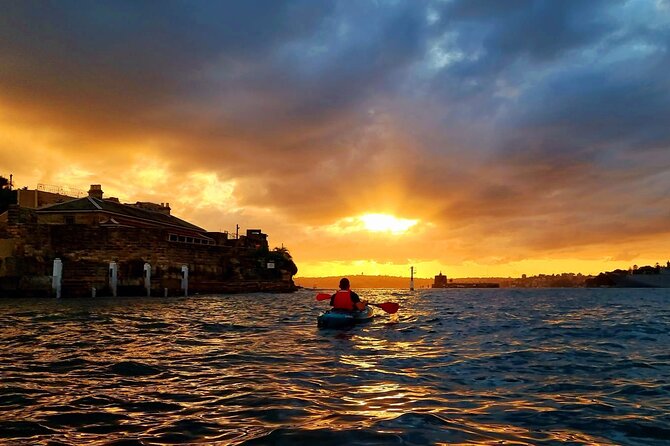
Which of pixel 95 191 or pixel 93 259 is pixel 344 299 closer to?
pixel 93 259

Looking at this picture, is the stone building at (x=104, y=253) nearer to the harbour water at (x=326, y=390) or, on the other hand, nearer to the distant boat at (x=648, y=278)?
the harbour water at (x=326, y=390)

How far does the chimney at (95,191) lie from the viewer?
6481 centimetres

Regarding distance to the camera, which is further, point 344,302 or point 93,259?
point 93,259

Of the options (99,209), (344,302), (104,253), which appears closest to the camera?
(344,302)

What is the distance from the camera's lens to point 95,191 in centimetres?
6500

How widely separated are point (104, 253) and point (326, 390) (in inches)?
1876

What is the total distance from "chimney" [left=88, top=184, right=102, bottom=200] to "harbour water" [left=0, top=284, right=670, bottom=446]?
5360 cm

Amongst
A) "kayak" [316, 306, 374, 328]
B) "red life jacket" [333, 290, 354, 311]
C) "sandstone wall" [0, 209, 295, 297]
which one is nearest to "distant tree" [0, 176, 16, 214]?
"sandstone wall" [0, 209, 295, 297]

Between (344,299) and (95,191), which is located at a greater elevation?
(95,191)

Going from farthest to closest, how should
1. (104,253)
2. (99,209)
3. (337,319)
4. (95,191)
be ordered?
(95,191)
(99,209)
(104,253)
(337,319)

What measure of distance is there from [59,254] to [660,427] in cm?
5275

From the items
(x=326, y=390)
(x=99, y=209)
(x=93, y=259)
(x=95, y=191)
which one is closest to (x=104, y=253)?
(x=93, y=259)

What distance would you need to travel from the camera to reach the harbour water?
241 inches

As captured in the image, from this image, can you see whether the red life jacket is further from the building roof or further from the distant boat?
the distant boat
